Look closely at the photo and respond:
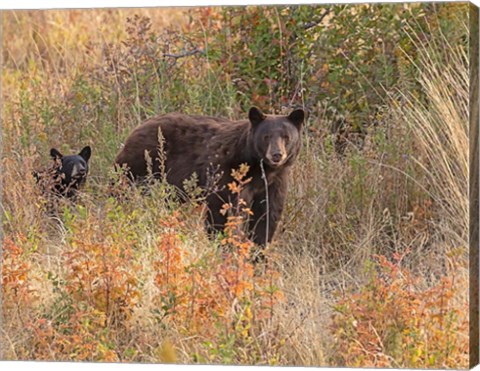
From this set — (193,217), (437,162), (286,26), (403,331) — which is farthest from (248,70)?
(403,331)

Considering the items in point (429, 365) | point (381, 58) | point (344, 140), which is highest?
point (381, 58)

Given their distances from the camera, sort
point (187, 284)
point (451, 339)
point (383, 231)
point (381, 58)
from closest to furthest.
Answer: point (451, 339), point (187, 284), point (383, 231), point (381, 58)

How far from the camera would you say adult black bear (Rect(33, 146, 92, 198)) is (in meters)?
8.62

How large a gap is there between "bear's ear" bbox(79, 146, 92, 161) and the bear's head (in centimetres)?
110

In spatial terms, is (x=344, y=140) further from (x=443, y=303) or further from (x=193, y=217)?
(x=443, y=303)

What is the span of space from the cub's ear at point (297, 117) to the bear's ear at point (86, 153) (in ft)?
4.39

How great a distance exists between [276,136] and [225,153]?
0.49m

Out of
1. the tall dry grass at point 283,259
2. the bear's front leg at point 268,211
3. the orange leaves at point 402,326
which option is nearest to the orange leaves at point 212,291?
the tall dry grass at point 283,259

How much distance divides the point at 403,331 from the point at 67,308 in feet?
6.11

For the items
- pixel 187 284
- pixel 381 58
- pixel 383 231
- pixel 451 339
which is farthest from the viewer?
pixel 381 58

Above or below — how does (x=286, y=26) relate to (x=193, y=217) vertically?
above

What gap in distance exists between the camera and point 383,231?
7.99 meters

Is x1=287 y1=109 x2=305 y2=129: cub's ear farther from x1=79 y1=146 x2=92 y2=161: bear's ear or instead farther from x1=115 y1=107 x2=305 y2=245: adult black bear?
x1=79 y1=146 x2=92 y2=161: bear's ear

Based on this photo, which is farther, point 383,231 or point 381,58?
point 381,58
